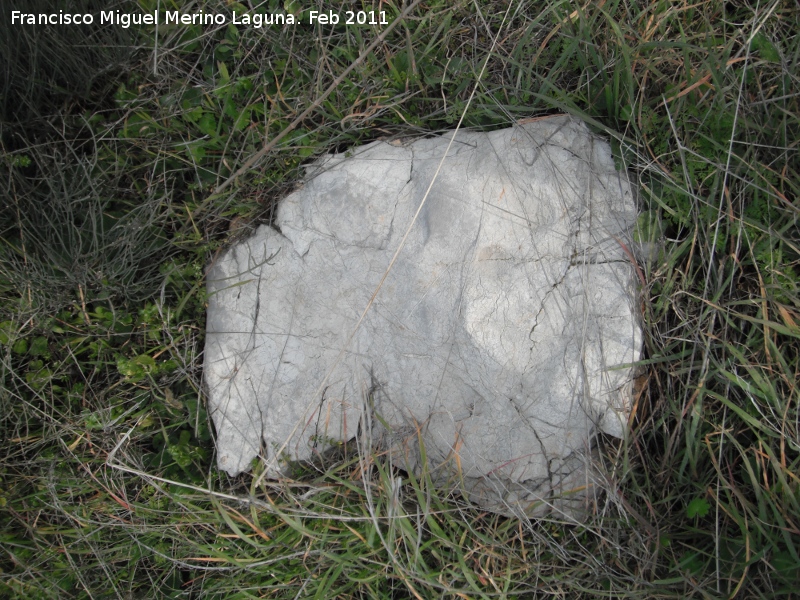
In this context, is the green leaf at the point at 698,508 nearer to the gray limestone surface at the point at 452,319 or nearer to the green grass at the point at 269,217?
the green grass at the point at 269,217

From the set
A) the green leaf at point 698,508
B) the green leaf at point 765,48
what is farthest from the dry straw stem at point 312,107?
the green leaf at point 698,508

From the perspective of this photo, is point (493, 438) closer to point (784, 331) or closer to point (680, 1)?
point (784, 331)

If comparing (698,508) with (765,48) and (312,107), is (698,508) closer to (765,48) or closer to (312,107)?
(765,48)

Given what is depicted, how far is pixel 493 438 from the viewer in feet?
6.14

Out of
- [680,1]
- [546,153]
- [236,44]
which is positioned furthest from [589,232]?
[236,44]

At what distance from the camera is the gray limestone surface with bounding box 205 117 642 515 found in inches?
72.8

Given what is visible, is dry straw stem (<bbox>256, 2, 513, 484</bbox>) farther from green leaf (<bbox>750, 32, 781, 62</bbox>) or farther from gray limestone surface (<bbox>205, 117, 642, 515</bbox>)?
green leaf (<bbox>750, 32, 781, 62</bbox>)

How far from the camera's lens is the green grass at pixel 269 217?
1.78 meters

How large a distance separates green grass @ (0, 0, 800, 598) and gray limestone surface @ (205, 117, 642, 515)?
0.31 ft

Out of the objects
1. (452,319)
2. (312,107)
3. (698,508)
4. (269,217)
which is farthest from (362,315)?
(698,508)

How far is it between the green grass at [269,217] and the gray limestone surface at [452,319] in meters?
0.09

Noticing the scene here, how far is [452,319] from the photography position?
73.9 inches

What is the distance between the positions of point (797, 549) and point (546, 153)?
1433 mm

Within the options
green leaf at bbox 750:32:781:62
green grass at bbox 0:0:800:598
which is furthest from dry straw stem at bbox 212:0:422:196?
green leaf at bbox 750:32:781:62
